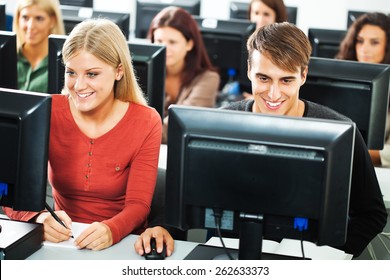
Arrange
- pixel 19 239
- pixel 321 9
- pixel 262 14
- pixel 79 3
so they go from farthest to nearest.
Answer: pixel 321 9
pixel 79 3
pixel 262 14
pixel 19 239

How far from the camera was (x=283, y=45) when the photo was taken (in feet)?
6.45

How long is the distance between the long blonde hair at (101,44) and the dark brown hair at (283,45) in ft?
1.35

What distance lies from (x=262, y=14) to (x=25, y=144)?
3072mm

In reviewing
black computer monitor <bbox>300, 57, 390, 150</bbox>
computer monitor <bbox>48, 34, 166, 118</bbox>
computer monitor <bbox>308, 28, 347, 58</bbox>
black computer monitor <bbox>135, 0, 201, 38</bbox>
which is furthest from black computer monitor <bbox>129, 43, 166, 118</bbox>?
black computer monitor <bbox>135, 0, 201, 38</bbox>

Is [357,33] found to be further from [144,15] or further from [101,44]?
[101,44]

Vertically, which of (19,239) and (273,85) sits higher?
(273,85)

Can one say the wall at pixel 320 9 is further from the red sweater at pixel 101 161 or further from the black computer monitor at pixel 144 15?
the red sweater at pixel 101 161

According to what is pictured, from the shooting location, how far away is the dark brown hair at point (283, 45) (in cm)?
197

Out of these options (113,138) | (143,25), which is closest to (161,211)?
(113,138)

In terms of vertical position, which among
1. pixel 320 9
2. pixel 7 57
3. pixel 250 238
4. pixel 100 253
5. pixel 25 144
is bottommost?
pixel 100 253

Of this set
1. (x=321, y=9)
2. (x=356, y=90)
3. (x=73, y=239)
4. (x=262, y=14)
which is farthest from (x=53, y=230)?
(x=321, y=9)

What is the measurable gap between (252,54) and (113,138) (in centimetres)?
47

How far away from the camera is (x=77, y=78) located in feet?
6.93

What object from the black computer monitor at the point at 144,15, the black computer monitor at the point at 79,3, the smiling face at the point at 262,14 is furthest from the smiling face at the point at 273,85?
the black computer monitor at the point at 79,3
